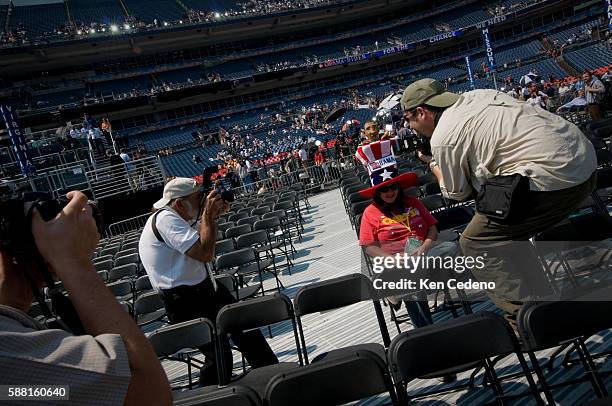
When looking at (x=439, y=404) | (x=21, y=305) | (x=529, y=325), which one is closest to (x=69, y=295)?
(x=21, y=305)

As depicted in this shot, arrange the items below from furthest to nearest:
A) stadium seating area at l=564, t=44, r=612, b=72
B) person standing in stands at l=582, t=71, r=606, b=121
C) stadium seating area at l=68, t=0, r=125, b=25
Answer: stadium seating area at l=68, t=0, r=125, b=25, stadium seating area at l=564, t=44, r=612, b=72, person standing in stands at l=582, t=71, r=606, b=121

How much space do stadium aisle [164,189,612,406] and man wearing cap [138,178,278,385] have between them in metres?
0.99

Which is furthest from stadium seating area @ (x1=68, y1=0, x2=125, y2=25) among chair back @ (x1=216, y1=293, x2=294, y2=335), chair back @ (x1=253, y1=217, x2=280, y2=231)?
chair back @ (x1=216, y1=293, x2=294, y2=335)

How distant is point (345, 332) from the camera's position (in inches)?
179

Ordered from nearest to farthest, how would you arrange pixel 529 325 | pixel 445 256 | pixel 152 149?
pixel 529 325 → pixel 445 256 → pixel 152 149

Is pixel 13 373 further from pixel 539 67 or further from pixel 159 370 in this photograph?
pixel 539 67

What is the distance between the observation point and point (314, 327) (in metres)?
4.94

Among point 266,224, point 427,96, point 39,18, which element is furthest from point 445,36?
point 427,96

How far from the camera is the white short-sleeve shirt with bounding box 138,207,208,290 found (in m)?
3.30

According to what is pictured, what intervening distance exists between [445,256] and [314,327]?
6.12ft

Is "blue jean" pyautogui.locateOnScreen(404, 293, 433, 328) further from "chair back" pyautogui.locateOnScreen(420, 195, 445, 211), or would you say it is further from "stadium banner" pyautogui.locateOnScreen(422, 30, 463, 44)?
"stadium banner" pyautogui.locateOnScreen(422, 30, 463, 44)

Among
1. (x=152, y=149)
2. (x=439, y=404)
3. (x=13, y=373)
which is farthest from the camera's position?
(x=152, y=149)

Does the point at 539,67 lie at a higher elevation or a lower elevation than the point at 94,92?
lower

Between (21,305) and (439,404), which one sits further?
(439,404)
